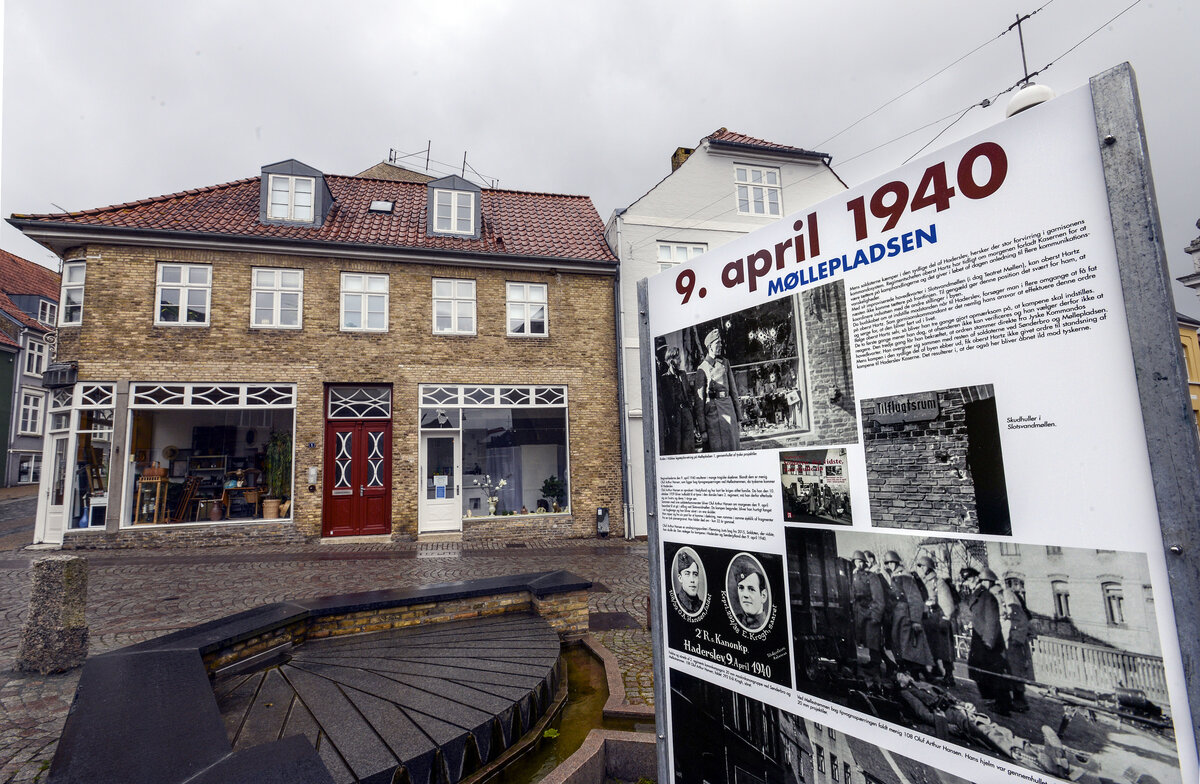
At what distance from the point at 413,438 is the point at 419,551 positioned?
2.99m

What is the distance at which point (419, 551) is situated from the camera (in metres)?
12.0

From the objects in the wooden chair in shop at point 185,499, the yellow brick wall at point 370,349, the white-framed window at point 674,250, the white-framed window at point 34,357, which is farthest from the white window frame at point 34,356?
the white-framed window at point 674,250

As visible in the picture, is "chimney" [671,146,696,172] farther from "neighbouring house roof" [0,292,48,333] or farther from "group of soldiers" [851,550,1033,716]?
"neighbouring house roof" [0,292,48,333]

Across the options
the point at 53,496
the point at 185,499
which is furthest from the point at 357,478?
the point at 53,496

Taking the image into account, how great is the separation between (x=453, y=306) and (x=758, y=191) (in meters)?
9.07

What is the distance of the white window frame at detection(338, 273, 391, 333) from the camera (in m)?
13.9

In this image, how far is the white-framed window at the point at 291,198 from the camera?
14352mm

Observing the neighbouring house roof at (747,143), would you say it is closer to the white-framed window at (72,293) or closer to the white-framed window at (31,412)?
the white-framed window at (72,293)

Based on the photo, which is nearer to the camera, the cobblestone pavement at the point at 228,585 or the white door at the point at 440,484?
the cobblestone pavement at the point at 228,585

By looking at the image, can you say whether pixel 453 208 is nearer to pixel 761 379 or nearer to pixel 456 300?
pixel 456 300

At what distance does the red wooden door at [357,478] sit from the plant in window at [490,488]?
86.5 inches

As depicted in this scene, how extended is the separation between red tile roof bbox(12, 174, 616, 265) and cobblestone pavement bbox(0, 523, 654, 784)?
7.12 m

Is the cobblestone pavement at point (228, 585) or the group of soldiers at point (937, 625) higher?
the group of soldiers at point (937, 625)

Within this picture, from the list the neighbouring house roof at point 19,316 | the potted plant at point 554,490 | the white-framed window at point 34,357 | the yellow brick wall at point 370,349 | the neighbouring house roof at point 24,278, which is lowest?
the potted plant at point 554,490
